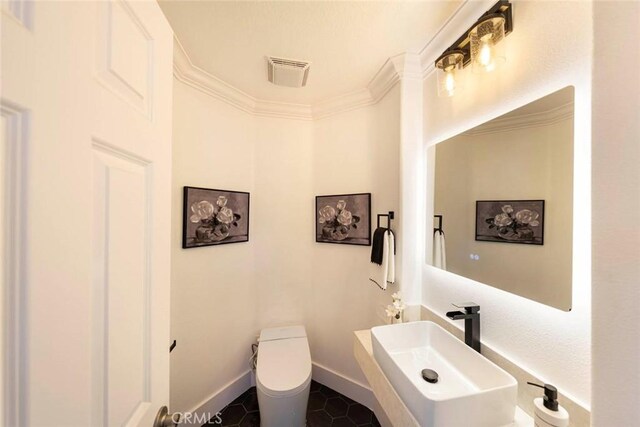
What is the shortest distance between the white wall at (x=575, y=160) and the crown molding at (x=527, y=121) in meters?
0.03

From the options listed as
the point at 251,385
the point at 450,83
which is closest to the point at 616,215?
the point at 450,83

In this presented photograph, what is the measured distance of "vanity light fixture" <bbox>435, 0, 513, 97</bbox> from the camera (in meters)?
0.91

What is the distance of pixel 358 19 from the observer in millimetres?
1137

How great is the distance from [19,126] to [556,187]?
4.19 feet

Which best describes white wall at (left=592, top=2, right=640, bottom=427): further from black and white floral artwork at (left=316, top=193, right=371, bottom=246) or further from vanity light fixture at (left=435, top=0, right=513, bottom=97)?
black and white floral artwork at (left=316, top=193, right=371, bottom=246)

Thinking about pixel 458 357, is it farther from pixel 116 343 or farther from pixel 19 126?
pixel 19 126

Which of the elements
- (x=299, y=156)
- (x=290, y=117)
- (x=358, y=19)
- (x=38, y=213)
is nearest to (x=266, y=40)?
(x=358, y=19)

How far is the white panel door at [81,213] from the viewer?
0.30 meters

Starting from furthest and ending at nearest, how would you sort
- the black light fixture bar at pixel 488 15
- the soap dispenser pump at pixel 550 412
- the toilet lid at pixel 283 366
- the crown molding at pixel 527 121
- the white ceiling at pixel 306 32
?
the toilet lid at pixel 283 366 < the white ceiling at pixel 306 32 < the black light fixture bar at pixel 488 15 < the crown molding at pixel 527 121 < the soap dispenser pump at pixel 550 412

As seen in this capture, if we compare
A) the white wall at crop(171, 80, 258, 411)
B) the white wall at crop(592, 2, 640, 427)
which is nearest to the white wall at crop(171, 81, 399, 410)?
the white wall at crop(171, 80, 258, 411)

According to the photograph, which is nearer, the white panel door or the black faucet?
the white panel door

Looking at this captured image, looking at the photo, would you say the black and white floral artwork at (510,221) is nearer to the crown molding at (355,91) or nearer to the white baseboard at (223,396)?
the crown molding at (355,91)

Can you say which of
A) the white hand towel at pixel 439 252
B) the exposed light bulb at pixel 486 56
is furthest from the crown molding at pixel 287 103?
the white hand towel at pixel 439 252

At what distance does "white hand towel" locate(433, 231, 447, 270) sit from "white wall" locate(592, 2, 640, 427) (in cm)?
84
